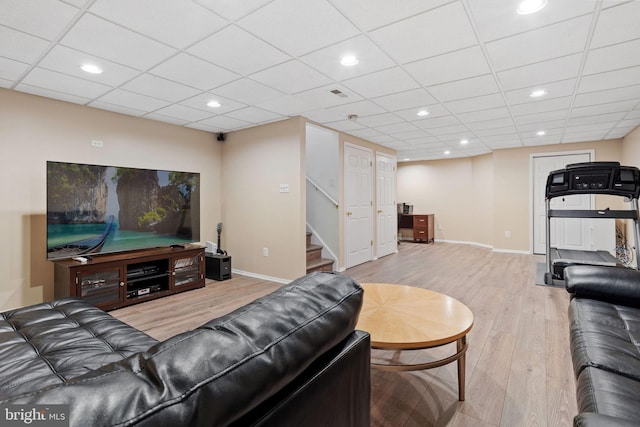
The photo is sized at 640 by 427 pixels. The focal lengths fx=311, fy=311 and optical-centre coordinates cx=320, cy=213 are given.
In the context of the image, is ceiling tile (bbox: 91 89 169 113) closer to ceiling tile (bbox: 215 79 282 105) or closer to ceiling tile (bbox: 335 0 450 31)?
ceiling tile (bbox: 215 79 282 105)

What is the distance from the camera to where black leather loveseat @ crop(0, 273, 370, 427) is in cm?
49

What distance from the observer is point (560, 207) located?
605cm

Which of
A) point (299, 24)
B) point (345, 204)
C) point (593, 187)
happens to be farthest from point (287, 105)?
point (593, 187)

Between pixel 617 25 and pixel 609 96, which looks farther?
pixel 609 96

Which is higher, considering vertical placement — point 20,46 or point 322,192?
point 20,46

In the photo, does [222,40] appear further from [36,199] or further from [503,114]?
[503,114]

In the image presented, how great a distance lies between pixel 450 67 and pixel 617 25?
3.40 ft

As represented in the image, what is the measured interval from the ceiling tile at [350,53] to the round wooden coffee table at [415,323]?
182cm

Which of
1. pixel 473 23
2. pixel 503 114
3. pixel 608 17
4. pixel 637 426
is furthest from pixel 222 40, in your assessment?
pixel 503 114

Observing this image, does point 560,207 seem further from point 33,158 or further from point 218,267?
point 33,158

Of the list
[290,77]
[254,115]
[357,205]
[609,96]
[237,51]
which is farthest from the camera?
[357,205]

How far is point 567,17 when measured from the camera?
1.94 metres

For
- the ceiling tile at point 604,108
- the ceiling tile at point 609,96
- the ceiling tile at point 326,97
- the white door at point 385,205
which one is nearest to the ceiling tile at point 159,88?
the ceiling tile at point 326,97

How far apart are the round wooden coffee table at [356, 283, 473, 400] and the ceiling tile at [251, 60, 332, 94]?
1.95 m
